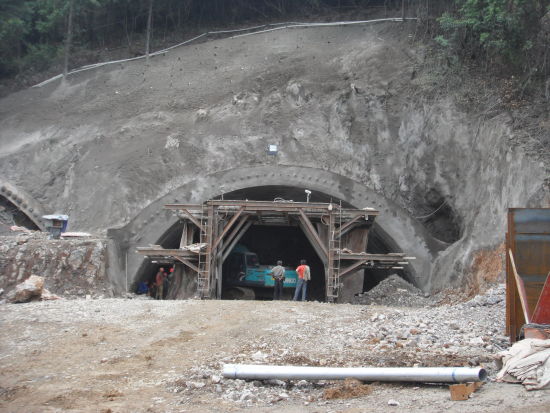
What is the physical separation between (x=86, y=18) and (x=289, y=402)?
107ft

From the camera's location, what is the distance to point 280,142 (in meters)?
26.0

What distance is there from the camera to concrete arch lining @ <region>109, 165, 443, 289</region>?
76.1 ft

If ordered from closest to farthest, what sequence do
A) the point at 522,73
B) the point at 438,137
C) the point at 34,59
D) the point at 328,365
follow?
the point at 328,365 → the point at 522,73 → the point at 438,137 → the point at 34,59

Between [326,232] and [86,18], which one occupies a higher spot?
[86,18]

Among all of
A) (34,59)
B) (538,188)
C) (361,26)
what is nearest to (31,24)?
(34,59)

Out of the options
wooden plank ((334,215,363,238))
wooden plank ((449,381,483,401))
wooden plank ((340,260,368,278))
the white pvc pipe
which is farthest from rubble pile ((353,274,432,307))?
wooden plank ((449,381,483,401))

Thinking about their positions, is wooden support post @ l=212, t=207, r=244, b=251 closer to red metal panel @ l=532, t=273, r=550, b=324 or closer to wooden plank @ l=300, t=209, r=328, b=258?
wooden plank @ l=300, t=209, r=328, b=258

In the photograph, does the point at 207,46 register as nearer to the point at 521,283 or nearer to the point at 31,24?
the point at 31,24

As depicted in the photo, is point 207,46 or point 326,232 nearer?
point 326,232

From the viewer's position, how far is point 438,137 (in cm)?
2406

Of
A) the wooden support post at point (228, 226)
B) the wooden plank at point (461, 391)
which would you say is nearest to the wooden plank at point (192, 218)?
the wooden support post at point (228, 226)

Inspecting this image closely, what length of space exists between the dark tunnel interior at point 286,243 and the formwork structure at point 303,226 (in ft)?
4.54

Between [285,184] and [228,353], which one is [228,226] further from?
[228,353]

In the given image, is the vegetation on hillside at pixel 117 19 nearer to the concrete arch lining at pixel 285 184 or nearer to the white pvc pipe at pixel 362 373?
the concrete arch lining at pixel 285 184
